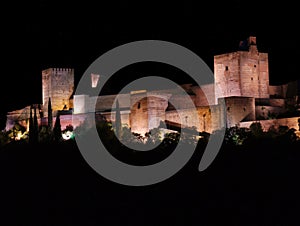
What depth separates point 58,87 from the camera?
→ 5447 centimetres

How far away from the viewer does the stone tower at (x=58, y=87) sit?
54000 mm

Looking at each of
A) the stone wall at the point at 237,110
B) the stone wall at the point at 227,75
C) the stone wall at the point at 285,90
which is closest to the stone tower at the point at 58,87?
the stone wall at the point at 227,75

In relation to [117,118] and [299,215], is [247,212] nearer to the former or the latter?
[299,215]

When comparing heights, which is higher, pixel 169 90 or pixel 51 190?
pixel 169 90

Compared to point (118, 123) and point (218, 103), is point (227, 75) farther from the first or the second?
point (118, 123)

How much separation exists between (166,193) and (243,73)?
15.5 m

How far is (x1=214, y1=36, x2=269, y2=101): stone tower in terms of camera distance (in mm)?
44875

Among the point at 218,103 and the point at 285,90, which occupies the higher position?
the point at 285,90

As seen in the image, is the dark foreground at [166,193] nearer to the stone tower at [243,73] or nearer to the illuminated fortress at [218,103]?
the illuminated fortress at [218,103]

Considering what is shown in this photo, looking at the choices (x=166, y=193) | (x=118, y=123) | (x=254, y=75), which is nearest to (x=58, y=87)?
(x=118, y=123)

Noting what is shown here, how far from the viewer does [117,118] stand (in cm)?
4269

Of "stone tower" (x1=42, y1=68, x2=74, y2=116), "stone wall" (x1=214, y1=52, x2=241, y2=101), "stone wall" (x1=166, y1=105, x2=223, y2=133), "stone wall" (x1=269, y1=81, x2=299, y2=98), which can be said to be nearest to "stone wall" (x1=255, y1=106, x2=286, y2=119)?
"stone wall" (x1=166, y1=105, x2=223, y2=133)

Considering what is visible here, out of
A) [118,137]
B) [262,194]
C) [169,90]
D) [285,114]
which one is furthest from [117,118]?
[262,194]

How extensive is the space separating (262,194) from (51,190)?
28.8 ft
